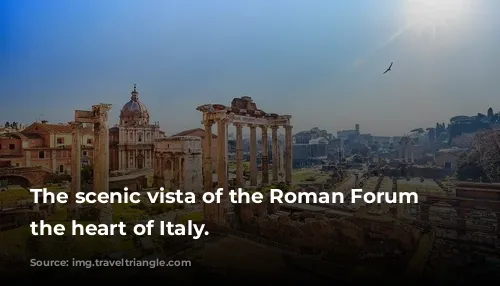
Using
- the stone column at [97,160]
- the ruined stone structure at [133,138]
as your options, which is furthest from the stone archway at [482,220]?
the ruined stone structure at [133,138]

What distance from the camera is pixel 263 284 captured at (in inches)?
396

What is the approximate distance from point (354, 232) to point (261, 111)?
10145 mm

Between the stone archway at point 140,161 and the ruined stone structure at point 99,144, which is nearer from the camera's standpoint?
the ruined stone structure at point 99,144

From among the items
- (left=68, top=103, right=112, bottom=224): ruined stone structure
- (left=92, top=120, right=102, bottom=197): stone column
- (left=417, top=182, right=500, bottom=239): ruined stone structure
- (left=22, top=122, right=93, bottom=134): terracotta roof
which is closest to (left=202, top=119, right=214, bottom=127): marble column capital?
(left=68, top=103, right=112, bottom=224): ruined stone structure

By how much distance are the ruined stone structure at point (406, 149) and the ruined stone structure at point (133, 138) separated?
26044 mm

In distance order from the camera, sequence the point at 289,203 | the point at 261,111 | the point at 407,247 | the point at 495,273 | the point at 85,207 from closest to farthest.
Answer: the point at 495,273, the point at 407,247, the point at 85,207, the point at 289,203, the point at 261,111

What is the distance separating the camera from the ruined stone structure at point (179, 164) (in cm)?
2602

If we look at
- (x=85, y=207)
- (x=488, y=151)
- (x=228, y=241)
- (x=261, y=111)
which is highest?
(x=261, y=111)

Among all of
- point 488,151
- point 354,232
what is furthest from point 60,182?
point 488,151

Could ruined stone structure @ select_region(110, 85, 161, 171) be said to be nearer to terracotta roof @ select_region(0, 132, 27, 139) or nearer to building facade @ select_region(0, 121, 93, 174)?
building facade @ select_region(0, 121, 93, 174)

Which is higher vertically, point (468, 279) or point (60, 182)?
point (60, 182)

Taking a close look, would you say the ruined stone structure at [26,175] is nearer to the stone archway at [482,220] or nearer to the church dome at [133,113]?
the church dome at [133,113]

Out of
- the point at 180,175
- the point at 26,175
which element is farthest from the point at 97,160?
the point at 26,175

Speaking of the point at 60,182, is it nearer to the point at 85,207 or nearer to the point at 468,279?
the point at 85,207
